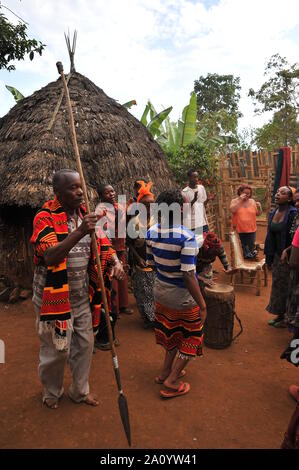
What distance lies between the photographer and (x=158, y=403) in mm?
2988

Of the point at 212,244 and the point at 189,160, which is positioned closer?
the point at 212,244

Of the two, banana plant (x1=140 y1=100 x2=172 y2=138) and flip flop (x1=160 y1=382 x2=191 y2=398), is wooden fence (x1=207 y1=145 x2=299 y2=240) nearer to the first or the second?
banana plant (x1=140 y1=100 x2=172 y2=138)

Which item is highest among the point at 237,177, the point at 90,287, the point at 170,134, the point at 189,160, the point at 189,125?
the point at 189,125

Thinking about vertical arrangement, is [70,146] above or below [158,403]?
above

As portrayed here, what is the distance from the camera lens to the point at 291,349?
A: 282cm

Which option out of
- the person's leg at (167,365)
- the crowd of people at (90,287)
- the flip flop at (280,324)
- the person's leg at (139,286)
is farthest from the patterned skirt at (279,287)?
the person's leg at (167,365)

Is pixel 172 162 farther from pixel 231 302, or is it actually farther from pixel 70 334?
pixel 70 334

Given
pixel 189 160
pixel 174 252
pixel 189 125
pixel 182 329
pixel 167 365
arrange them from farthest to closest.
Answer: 1. pixel 189 125
2. pixel 189 160
3. pixel 167 365
4. pixel 182 329
5. pixel 174 252

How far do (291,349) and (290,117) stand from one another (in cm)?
2059

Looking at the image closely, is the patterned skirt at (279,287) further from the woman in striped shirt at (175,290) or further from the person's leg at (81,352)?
the person's leg at (81,352)

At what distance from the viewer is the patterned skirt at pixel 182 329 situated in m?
2.97

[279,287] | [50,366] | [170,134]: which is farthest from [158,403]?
[170,134]

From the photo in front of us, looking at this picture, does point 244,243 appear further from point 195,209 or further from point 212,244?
point 212,244

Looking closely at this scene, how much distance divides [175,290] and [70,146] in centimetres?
388
